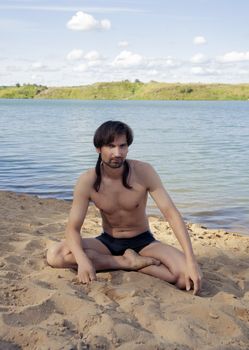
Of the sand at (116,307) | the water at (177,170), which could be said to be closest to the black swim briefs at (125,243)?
the sand at (116,307)

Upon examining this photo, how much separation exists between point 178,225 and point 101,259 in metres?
0.75

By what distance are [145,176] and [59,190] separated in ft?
21.3

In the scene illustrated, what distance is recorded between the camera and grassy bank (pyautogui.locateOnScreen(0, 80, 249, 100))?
15375 cm

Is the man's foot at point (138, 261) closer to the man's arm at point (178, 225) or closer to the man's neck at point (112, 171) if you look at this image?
the man's arm at point (178, 225)

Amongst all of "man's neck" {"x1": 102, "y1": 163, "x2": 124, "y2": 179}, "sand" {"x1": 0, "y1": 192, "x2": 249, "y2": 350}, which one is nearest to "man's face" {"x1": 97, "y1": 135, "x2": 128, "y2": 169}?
"man's neck" {"x1": 102, "y1": 163, "x2": 124, "y2": 179}

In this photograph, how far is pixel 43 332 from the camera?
3.39 m

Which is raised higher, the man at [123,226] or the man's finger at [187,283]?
the man at [123,226]

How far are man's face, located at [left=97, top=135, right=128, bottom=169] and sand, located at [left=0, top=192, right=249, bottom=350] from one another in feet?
3.24

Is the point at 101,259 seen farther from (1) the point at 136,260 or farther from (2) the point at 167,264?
(2) the point at 167,264

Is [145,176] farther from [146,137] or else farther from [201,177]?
[146,137]

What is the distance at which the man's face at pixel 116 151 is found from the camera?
4.50m

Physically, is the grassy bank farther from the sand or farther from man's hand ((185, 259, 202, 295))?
man's hand ((185, 259, 202, 295))

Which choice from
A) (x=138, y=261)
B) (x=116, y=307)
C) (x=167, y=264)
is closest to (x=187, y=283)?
(x=167, y=264)

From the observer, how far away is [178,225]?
469 centimetres
